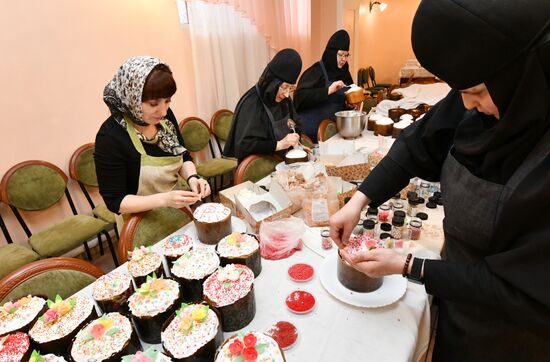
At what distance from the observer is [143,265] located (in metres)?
1.12

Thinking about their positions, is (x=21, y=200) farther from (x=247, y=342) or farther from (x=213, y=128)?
(x=247, y=342)

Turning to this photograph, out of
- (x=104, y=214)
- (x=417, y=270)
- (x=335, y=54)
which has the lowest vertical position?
(x=104, y=214)

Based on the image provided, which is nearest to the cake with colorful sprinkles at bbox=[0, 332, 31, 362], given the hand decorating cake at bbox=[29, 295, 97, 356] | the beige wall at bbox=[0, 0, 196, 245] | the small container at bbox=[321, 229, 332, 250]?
the hand decorating cake at bbox=[29, 295, 97, 356]

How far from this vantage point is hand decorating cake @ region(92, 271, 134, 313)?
1.00 metres

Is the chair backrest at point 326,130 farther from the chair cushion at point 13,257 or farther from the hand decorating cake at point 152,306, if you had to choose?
the chair cushion at point 13,257

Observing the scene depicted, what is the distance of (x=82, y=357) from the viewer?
82cm

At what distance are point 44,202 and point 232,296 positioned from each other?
2.41 metres

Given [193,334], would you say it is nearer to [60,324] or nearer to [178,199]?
[60,324]

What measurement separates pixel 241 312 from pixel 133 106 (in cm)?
116

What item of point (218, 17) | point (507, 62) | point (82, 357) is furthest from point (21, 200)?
point (507, 62)

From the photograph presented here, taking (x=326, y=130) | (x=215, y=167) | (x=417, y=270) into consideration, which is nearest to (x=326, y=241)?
(x=417, y=270)

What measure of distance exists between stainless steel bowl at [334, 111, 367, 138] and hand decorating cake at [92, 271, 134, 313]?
2196mm

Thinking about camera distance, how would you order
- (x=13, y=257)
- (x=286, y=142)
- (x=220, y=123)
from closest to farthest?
(x=13, y=257), (x=286, y=142), (x=220, y=123)

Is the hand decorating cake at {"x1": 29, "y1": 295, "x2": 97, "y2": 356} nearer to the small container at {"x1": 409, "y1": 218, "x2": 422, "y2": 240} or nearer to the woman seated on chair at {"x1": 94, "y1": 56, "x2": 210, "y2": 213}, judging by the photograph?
the woman seated on chair at {"x1": 94, "y1": 56, "x2": 210, "y2": 213}
